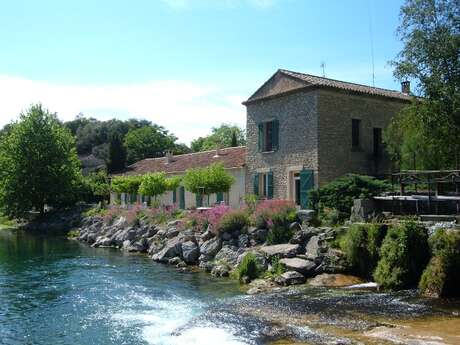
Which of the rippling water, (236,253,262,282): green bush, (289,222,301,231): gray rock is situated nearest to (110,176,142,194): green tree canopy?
the rippling water

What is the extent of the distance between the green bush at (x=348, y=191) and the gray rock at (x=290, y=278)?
4.46m

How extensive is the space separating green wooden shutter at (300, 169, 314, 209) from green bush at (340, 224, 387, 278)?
734 cm

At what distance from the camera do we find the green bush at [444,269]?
1375cm

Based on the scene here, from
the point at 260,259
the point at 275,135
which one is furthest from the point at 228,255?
the point at 275,135

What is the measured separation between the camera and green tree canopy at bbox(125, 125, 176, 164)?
67725 mm

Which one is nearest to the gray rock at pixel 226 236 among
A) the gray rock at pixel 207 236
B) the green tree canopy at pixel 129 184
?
the gray rock at pixel 207 236

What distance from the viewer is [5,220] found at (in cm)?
4797

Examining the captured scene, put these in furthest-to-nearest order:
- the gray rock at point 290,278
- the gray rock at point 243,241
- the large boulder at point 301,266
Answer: the gray rock at point 243,241 < the large boulder at point 301,266 < the gray rock at point 290,278

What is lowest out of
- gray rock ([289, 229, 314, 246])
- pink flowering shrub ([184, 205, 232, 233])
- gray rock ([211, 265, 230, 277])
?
gray rock ([211, 265, 230, 277])

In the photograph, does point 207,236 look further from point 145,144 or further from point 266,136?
point 145,144

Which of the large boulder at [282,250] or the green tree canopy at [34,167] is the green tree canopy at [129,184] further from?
the large boulder at [282,250]

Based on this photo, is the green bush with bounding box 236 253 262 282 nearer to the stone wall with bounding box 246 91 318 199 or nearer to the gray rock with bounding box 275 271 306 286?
the gray rock with bounding box 275 271 306 286

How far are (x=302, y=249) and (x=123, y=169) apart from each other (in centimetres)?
3328

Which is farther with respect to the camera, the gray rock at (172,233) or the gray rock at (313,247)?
the gray rock at (172,233)
